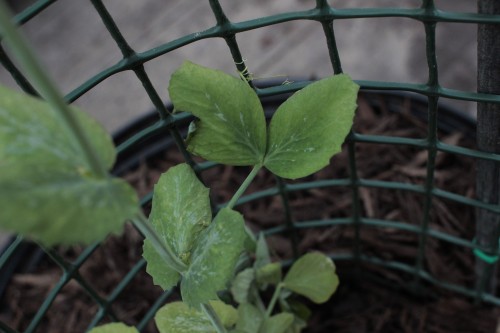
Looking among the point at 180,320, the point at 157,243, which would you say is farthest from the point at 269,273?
the point at 157,243

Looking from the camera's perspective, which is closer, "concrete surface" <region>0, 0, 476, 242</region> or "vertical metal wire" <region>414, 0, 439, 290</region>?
"vertical metal wire" <region>414, 0, 439, 290</region>

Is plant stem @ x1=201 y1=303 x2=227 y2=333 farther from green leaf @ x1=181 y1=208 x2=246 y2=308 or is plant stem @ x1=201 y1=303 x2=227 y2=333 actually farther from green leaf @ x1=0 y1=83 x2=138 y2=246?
green leaf @ x1=0 y1=83 x2=138 y2=246

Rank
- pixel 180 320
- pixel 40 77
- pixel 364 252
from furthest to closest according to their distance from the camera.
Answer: pixel 364 252 → pixel 180 320 → pixel 40 77

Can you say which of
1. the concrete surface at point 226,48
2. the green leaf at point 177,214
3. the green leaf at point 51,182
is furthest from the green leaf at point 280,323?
the concrete surface at point 226,48

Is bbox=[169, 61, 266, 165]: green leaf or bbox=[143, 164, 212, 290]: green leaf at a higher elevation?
bbox=[169, 61, 266, 165]: green leaf

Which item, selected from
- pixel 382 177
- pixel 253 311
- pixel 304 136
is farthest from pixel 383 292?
pixel 304 136

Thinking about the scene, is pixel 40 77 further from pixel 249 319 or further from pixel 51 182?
pixel 249 319

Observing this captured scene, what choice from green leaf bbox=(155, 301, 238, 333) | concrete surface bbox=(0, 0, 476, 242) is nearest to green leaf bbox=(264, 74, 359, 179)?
green leaf bbox=(155, 301, 238, 333)

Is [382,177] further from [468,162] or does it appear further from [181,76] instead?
[181,76]
